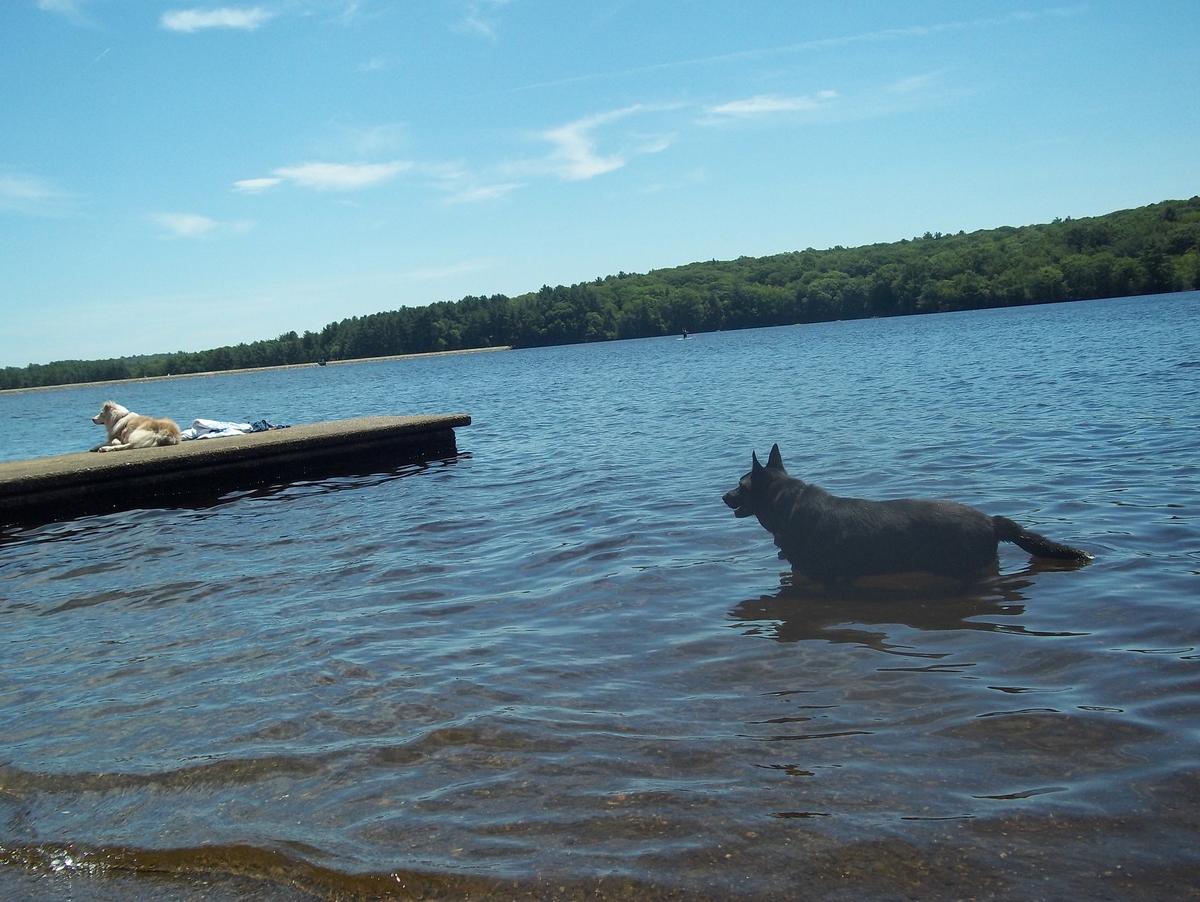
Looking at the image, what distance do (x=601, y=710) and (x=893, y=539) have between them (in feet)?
8.91

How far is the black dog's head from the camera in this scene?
7742 millimetres

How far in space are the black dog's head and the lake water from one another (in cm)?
60

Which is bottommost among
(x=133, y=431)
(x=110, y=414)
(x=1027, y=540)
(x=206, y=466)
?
(x=1027, y=540)

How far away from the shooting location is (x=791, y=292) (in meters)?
144

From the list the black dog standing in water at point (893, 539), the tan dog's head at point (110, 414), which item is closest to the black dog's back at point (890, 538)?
the black dog standing in water at point (893, 539)

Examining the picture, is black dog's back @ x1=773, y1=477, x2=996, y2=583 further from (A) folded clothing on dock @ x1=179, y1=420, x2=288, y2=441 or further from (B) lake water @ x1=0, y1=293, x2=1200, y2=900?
(A) folded clothing on dock @ x1=179, y1=420, x2=288, y2=441

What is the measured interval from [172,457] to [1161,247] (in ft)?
360

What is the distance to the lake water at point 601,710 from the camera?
359cm

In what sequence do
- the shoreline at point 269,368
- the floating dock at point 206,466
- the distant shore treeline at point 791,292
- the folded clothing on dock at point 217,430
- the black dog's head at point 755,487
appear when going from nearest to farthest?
1. the black dog's head at point 755,487
2. the floating dock at point 206,466
3. the folded clothing on dock at point 217,430
4. the distant shore treeline at point 791,292
5. the shoreline at point 269,368

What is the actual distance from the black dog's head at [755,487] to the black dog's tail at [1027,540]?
169cm

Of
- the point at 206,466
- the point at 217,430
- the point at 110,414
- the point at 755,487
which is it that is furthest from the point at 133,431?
the point at 755,487

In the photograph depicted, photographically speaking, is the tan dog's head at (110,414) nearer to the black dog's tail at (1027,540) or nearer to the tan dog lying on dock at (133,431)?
the tan dog lying on dock at (133,431)

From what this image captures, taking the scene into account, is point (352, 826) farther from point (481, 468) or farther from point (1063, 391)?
point (1063, 391)

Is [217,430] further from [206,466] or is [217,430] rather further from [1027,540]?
[1027,540]
